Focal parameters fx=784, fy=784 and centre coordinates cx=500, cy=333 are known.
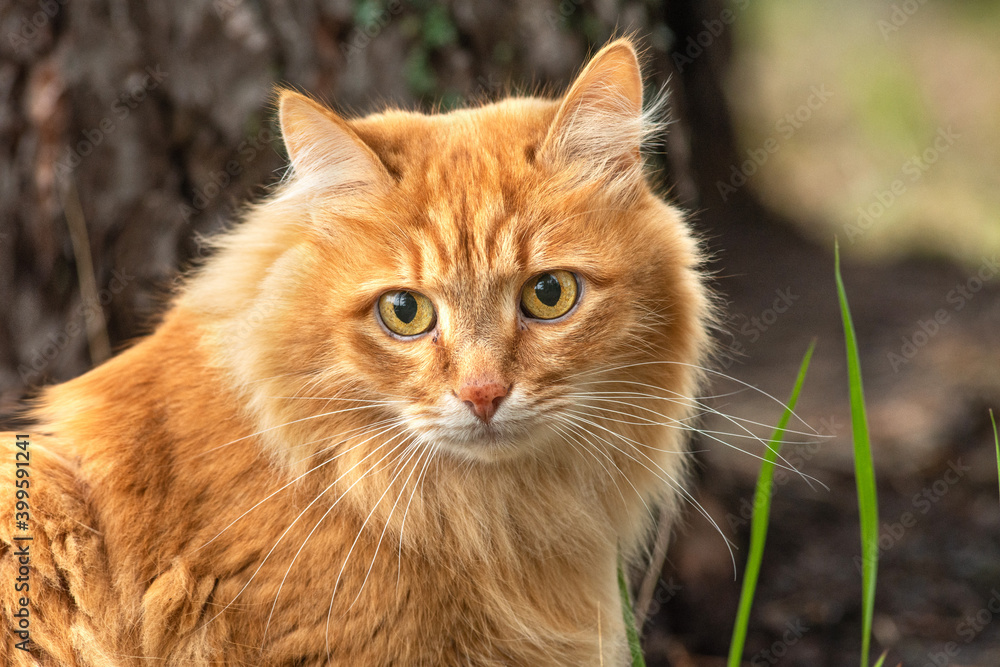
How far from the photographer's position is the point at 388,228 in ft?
6.39

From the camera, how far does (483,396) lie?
1.73 meters

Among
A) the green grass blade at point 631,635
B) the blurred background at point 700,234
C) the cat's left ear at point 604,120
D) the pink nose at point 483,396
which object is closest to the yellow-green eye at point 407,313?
the pink nose at point 483,396

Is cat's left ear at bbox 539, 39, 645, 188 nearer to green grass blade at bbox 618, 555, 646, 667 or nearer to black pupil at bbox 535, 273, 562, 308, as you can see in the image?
black pupil at bbox 535, 273, 562, 308

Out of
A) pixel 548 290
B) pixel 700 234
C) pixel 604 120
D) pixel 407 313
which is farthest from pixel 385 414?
pixel 700 234

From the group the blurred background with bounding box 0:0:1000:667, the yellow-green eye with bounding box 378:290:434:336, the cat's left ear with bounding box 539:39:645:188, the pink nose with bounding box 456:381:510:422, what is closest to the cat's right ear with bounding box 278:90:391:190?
the yellow-green eye with bounding box 378:290:434:336

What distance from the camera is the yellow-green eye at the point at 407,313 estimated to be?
74.5 inches

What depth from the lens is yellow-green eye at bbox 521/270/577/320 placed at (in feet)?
6.27

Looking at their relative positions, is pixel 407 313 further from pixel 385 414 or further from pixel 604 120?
pixel 604 120

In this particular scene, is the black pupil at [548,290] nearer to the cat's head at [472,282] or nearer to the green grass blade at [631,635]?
the cat's head at [472,282]

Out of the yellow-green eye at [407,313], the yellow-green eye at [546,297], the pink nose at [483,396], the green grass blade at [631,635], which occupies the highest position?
the yellow-green eye at [546,297]

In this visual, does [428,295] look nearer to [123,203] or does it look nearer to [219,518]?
[219,518]

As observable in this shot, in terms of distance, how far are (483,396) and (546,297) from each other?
0.33 meters

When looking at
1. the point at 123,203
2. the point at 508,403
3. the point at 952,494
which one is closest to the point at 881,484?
the point at 952,494

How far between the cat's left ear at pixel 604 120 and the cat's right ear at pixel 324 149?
449 millimetres
